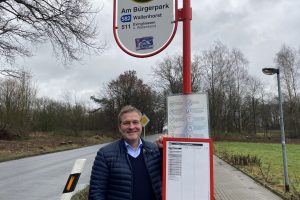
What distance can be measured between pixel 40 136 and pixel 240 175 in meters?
39.9

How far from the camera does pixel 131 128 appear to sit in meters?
3.05

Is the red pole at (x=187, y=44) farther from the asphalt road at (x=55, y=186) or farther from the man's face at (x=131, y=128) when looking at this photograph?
the asphalt road at (x=55, y=186)

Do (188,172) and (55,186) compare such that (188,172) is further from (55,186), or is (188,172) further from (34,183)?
(34,183)

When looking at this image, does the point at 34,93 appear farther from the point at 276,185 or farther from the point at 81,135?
the point at 276,185

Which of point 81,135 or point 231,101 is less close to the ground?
point 231,101

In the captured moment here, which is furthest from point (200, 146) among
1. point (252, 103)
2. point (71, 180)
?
point (252, 103)

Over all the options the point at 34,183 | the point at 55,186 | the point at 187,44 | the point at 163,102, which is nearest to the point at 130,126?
the point at 187,44

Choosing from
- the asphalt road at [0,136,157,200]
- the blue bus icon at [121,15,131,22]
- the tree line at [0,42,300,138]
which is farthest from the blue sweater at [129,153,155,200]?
the tree line at [0,42,300,138]

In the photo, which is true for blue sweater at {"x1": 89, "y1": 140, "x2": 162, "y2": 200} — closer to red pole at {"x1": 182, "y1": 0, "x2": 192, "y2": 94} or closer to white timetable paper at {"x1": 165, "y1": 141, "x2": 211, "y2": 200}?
white timetable paper at {"x1": 165, "y1": 141, "x2": 211, "y2": 200}

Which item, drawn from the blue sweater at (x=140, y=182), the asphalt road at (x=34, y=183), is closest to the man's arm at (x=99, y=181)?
the blue sweater at (x=140, y=182)

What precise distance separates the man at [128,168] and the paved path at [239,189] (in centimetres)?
755

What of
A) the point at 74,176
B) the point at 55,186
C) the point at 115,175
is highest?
the point at 115,175

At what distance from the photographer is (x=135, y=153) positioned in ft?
10.1

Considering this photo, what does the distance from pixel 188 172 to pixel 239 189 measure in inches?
365
